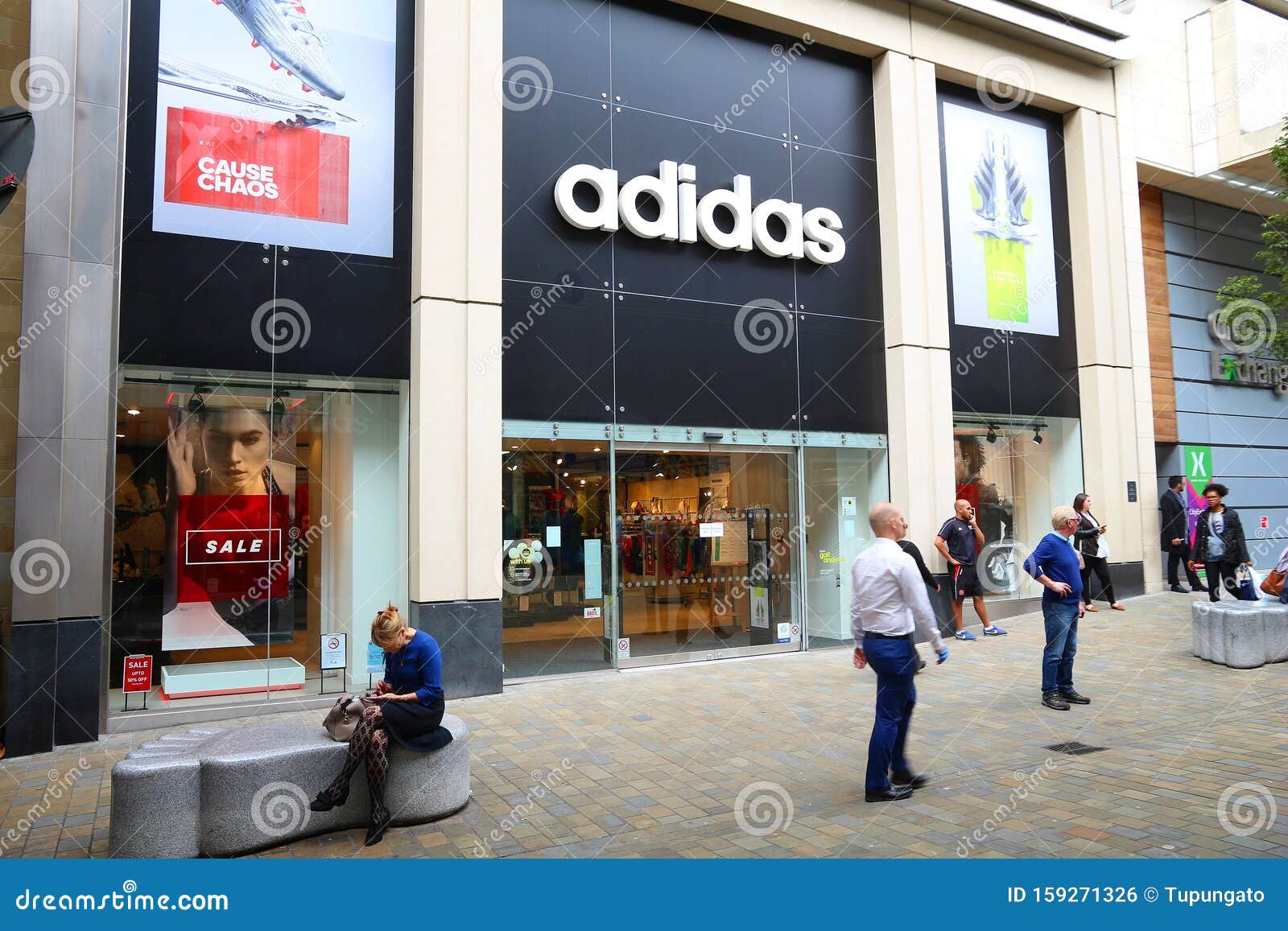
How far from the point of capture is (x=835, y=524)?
40.9 feet

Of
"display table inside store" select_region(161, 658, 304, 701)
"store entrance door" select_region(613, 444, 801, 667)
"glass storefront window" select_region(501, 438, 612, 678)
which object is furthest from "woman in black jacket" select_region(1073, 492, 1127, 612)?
"display table inside store" select_region(161, 658, 304, 701)

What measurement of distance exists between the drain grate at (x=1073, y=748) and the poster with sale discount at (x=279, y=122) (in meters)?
8.01

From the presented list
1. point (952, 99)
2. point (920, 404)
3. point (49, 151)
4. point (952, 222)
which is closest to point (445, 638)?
point (49, 151)

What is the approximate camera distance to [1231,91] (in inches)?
629

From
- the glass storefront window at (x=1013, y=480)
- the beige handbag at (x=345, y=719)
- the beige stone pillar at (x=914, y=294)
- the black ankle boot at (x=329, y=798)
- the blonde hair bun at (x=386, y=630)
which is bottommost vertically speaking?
the black ankle boot at (x=329, y=798)

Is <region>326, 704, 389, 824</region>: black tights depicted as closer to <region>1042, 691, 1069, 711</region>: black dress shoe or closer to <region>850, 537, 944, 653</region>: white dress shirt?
<region>850, 537, 944, 653</region>: white dress shirt

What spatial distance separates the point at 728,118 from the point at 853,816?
31.4 feet

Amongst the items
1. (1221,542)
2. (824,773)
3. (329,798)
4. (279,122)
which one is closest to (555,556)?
(824,773)

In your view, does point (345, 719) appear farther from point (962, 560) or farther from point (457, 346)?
point (962, 560)

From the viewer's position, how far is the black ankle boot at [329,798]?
4.88 m

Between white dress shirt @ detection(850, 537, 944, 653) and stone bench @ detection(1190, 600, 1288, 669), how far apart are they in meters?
6.04

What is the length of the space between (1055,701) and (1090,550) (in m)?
5.85

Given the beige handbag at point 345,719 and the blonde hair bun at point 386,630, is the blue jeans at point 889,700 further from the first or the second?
the beige handbag at point 345,719

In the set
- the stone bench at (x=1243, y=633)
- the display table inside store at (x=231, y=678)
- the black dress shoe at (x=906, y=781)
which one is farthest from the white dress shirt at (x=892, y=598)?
the display table inside store at (x=231, y=678)
